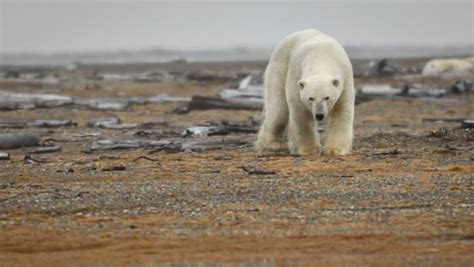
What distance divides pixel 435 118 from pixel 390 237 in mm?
12153

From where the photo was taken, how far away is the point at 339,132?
13.3m

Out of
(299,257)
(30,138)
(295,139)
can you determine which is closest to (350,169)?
(295,139)

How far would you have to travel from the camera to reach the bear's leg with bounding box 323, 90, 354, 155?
1323 centimetres

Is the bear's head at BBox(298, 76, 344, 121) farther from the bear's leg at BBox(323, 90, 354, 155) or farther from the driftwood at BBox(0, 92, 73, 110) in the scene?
the driftwood at BBox(0, 92, 73, 110)

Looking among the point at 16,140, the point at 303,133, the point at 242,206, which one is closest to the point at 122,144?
the point at 16,140

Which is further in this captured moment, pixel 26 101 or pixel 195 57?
pixel 195 57

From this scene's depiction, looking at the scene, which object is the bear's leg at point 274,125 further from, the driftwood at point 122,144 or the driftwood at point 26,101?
the driftwood at point 26,101

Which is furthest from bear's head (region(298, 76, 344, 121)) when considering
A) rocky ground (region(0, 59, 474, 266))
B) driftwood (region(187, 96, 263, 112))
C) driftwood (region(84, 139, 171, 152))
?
driftwood (region(187, 96, 263, 112))

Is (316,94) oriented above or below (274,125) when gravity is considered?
above

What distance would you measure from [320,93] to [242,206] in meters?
3.13

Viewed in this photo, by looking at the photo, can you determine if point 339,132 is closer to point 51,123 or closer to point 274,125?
point 274,125

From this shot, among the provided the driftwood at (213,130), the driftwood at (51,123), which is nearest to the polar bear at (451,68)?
the driftwood at (51,123)

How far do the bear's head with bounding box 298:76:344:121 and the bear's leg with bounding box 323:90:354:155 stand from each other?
395 millimetres

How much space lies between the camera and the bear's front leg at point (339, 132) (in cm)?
1323
